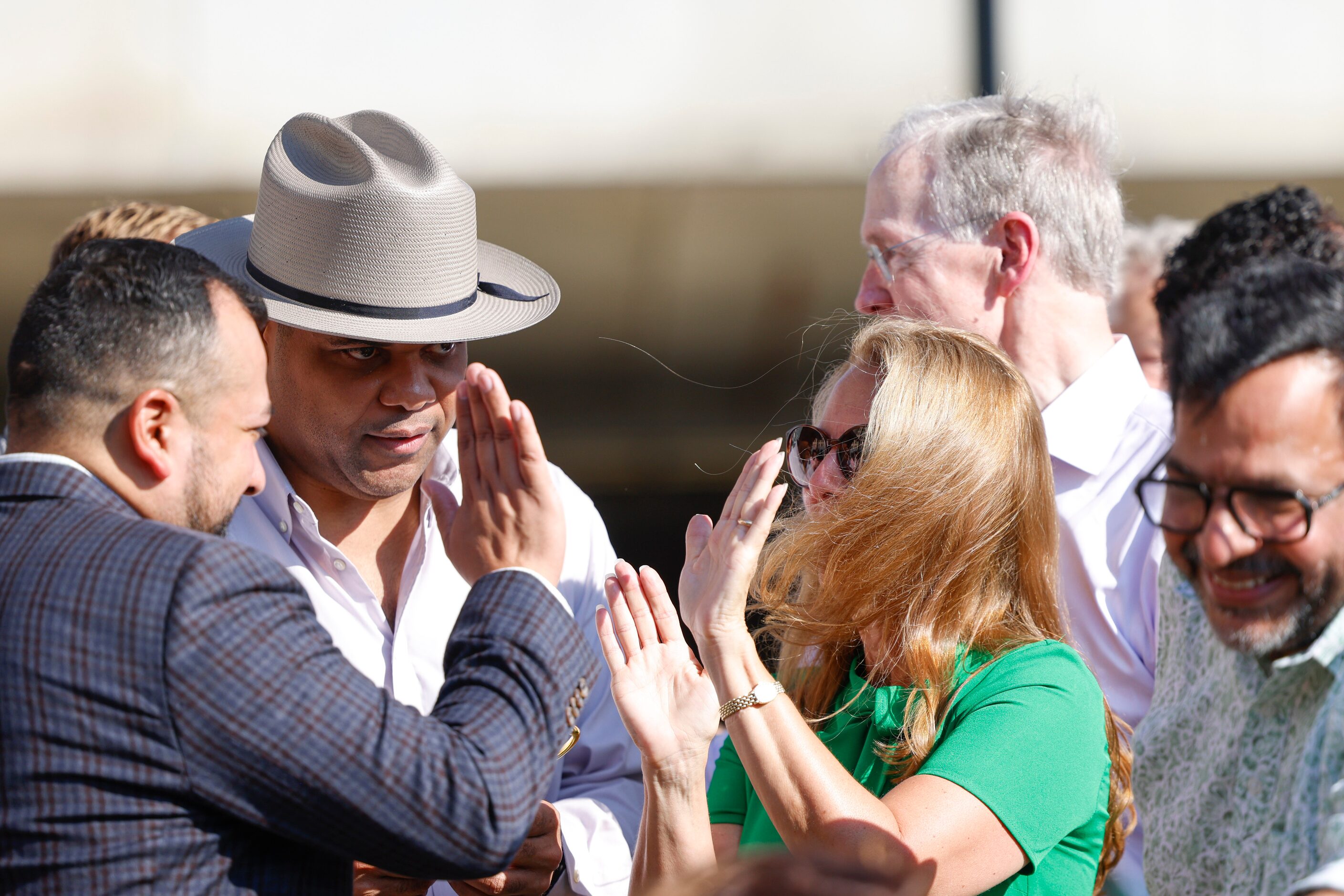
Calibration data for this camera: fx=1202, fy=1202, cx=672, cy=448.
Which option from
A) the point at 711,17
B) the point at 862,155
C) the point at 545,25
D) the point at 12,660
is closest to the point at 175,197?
the point at 545,25

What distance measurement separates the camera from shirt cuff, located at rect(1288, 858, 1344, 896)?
107 cm

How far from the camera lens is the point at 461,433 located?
177 cm

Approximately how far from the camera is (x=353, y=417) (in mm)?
2180

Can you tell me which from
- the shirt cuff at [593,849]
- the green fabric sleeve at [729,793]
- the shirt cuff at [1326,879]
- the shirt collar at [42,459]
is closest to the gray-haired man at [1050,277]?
the green fabric sleeve at [729,793]

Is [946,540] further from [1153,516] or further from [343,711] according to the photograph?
[343,711]

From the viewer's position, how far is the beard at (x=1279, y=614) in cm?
116

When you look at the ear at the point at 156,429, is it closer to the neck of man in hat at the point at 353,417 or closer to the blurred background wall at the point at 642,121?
the neck of man in hat at the point at 353,417

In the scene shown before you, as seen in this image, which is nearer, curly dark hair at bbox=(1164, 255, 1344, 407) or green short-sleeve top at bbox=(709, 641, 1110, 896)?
curly dark hair at bbox=(1164, 255, 1344, 407)

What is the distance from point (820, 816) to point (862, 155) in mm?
2795

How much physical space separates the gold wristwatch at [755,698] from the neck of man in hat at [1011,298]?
1.04 metres

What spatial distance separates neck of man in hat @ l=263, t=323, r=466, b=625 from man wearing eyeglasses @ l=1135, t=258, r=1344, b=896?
1.35 m

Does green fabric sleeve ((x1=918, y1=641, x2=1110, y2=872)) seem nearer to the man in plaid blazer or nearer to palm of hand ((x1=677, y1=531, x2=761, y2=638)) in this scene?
palm of hand ((x1=677, y1=531, x2=761, y2=638))

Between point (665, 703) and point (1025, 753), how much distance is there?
0.54 meters

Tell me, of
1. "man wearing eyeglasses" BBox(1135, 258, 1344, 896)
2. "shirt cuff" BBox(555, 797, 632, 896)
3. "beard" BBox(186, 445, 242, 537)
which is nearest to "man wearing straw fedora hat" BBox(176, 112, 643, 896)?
"shirt cuff" BBox(555, 797, 632, 896)
